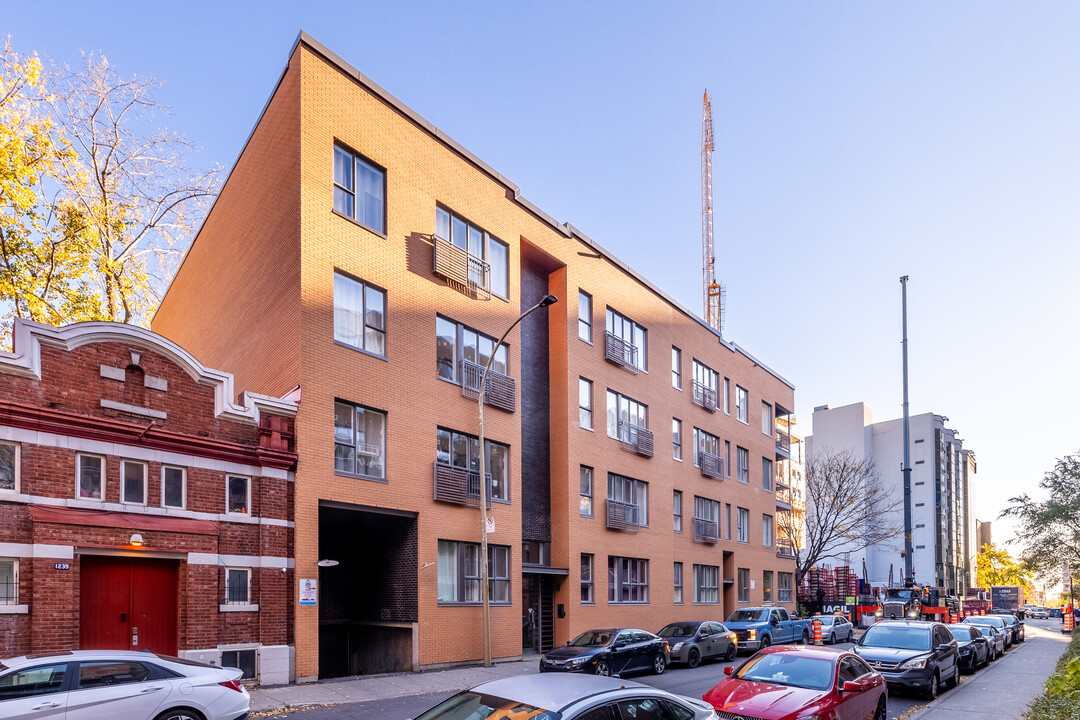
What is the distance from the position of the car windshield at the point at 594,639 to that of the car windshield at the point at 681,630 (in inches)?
181

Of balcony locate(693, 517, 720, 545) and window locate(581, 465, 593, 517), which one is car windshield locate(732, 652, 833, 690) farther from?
balcony locate(693, 517, 720, 545)

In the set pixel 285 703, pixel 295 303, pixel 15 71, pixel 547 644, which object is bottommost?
pixel 547 644

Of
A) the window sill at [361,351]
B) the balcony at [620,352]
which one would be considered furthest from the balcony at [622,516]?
the window sill at [361,351]

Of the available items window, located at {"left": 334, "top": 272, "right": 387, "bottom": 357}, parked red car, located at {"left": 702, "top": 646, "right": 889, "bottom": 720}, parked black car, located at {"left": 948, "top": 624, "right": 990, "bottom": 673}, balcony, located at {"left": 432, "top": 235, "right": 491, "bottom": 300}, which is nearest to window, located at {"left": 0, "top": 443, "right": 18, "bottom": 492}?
window, located at {"left": 334, "top": 272, "right": 387, "bottom": 357}

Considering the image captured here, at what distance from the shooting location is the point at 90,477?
1563 centimetres

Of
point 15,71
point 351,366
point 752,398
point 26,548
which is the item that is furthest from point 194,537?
point 752,398

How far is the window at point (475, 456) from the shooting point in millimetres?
23272

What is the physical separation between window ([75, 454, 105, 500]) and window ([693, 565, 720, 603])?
88.1 feet

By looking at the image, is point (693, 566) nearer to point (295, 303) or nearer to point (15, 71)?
point (295, 303)

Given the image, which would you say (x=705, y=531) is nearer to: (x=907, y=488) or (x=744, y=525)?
(x=744, y=525)

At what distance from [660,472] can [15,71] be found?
27450 mm

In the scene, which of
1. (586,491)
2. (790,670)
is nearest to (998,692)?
(790,670)

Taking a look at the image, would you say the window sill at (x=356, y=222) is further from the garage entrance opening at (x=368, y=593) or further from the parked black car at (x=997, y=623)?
the parked black car at (x=997, y=623)

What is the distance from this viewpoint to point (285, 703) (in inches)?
612
